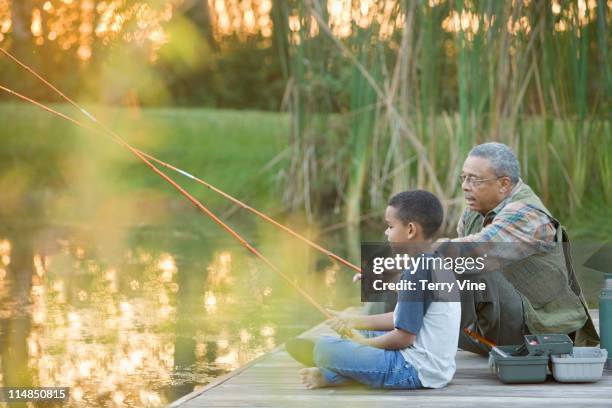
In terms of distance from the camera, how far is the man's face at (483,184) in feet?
13.7

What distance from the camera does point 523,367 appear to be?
4031 millimetres

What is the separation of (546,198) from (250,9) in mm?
3948

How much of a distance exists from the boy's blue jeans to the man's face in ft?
2.15

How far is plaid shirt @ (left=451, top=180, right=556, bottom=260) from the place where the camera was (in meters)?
4.09

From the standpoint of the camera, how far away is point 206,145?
18.5 metres

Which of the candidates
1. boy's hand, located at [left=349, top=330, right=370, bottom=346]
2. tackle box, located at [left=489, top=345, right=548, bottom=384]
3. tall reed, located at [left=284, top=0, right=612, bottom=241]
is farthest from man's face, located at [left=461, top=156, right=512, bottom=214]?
tall reed, located at [left=284, top=0, right=612, bottom=241]

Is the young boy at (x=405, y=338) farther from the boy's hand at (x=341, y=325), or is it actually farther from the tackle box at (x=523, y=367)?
the tackle box at (x=523, y=367)

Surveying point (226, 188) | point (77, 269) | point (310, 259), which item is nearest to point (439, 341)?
point (77, 269)

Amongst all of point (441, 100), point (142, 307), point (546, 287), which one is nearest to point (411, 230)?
point (546, 287)

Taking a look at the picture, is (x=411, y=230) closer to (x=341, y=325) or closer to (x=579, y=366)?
(x=341, y=325)

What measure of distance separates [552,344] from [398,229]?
0.67 m

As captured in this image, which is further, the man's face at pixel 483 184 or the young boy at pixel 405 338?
the man's face at pixel 483 184

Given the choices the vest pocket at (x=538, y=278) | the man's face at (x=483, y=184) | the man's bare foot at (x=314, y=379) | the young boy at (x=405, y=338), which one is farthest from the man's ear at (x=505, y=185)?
the man's bare foot at (x=314, y=379)

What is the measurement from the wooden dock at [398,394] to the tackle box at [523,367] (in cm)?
2
